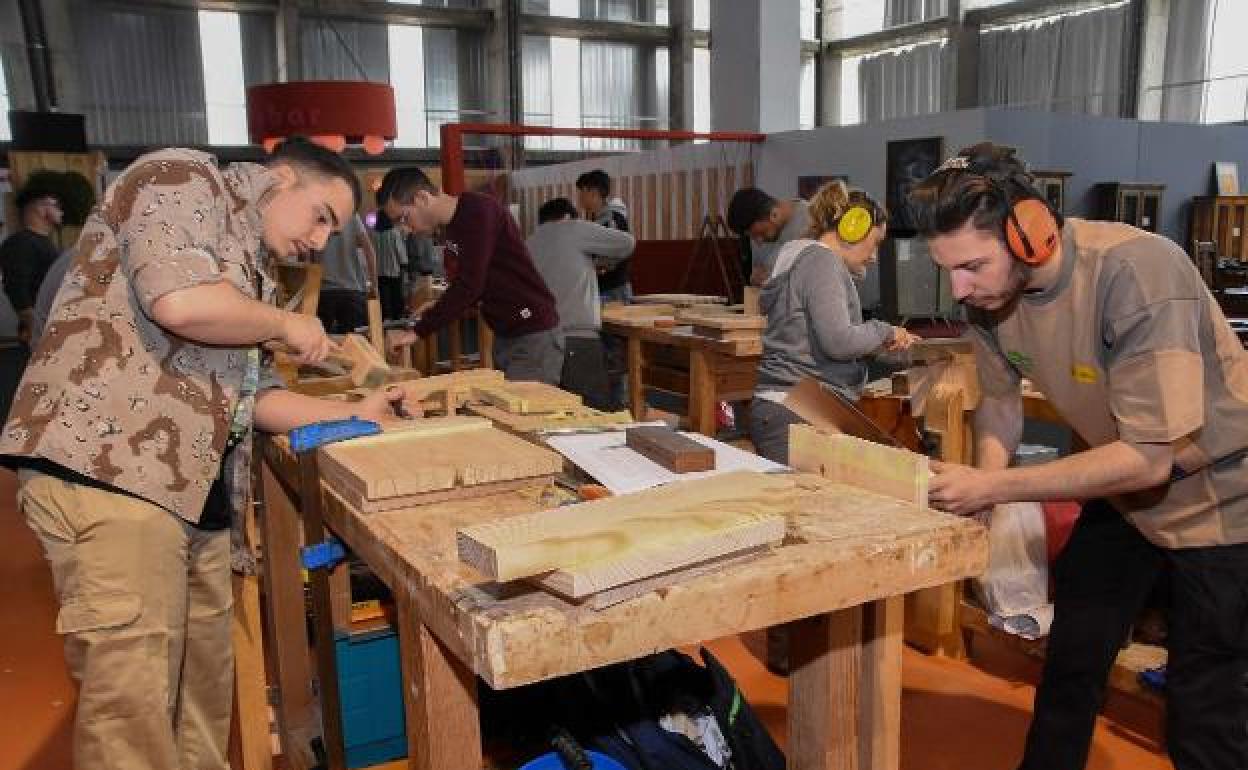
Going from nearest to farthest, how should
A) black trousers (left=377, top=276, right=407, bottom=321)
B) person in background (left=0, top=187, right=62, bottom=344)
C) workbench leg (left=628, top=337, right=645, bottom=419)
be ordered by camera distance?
person in background (left=0, top=187, right=62, bottom=344)
workbench leg (left=628, top=337, right=645, bottom=419)
black trousers (left=377, top=276, right=407, bottom=321)

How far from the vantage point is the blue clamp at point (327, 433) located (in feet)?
5.53

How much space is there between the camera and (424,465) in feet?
4.72

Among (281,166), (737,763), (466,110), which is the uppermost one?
(466,110)

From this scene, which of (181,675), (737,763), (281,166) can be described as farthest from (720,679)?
(281,166)

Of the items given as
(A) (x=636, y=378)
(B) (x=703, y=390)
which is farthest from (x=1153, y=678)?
(A) (x=636, y=378)

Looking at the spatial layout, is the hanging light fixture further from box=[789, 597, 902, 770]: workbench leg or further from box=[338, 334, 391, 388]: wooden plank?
box=[789, 597, 902, 770]: workbench leg

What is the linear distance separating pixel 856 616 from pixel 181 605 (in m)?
1.22

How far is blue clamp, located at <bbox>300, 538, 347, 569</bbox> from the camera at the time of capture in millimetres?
1762

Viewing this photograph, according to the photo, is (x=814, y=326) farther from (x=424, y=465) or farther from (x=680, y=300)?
(x=680, y=300)

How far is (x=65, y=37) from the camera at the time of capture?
1352 cm

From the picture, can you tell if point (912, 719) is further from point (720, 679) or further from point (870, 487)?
point (870, 487)

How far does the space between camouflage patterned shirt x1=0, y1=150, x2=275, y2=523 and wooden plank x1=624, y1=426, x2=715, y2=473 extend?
73 cm

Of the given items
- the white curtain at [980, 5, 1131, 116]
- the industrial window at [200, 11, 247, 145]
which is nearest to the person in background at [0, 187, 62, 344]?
the industrial window at [200, 11, 247, 145]

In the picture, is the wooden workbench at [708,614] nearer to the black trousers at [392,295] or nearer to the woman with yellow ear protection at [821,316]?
the woman with yellow ear protection at [821,316]
